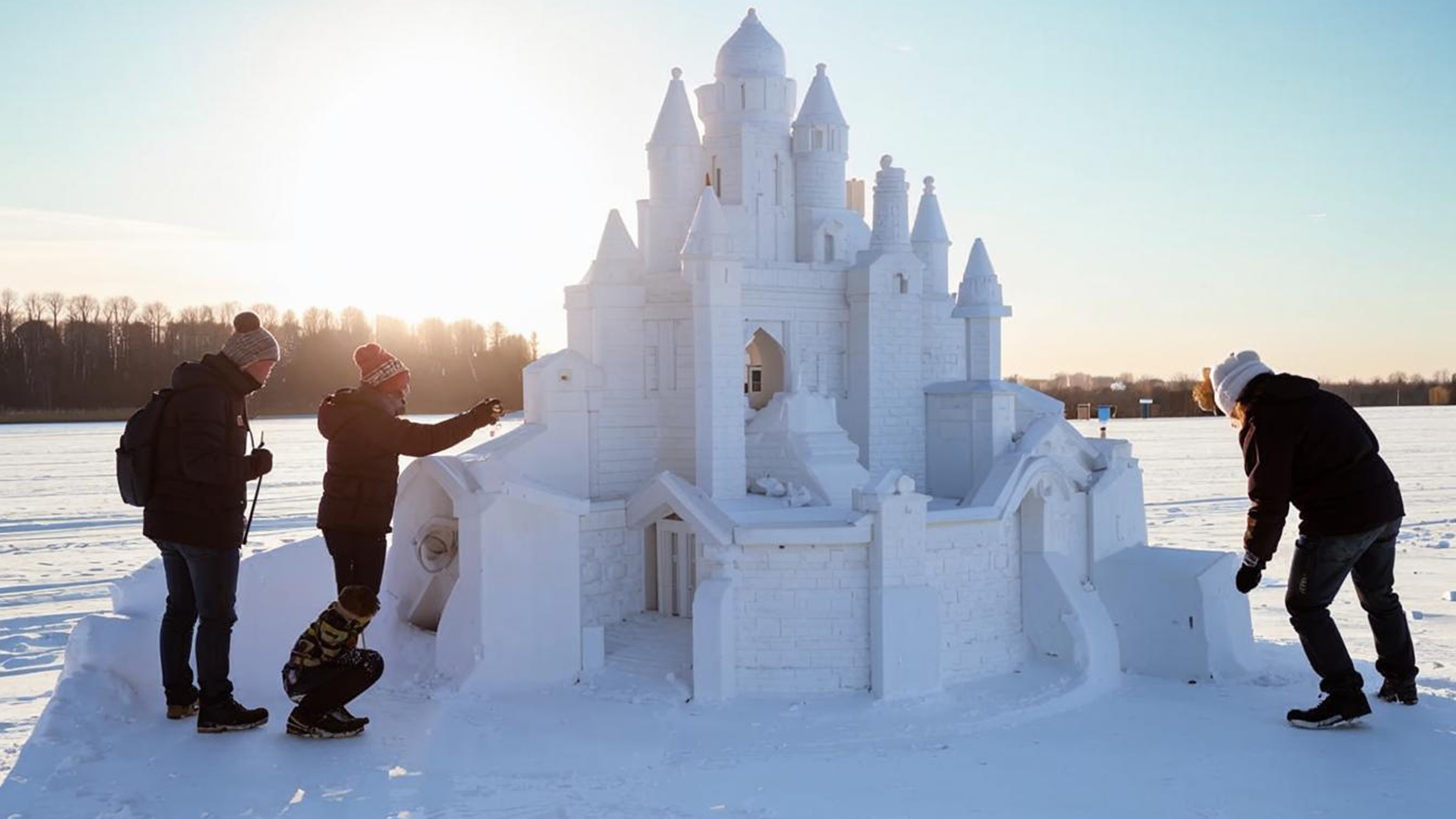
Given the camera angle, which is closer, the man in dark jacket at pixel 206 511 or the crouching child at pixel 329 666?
the man in dark jacket at pixel 206 511

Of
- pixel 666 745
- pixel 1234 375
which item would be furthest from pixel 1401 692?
pixel 666 745

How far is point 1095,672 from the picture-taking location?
13.5 meters

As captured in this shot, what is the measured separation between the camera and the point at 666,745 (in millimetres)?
9602

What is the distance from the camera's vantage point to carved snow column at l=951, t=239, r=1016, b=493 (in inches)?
617

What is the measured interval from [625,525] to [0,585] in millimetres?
12077

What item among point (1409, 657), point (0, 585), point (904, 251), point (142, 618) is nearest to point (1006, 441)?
point (904, 251)

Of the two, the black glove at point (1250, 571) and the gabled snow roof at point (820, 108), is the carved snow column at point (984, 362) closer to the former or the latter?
the gabled snow roof at point (820, 108)

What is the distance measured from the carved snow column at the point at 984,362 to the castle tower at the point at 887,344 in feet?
2.80

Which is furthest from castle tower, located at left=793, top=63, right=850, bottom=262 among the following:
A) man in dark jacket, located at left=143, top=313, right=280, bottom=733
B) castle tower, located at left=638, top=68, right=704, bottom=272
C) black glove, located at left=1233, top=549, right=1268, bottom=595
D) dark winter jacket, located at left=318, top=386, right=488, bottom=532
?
man in dark jacket, located at left=143, top=313, right=280, bottom=733

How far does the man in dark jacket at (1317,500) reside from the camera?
7.65 metres

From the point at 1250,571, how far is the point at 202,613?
7.36 m

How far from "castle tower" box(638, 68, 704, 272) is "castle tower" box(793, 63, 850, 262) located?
1551mm

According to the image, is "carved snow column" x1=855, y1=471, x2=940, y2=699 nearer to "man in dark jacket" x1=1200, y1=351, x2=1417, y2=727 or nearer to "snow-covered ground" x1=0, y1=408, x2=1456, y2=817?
"snow-covered ground" x1=0, y1=408, x2=1456, y2=817

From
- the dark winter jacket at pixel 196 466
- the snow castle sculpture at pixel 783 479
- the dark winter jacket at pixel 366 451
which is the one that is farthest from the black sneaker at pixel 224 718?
the snow castle sculpture at pixel 783 479
